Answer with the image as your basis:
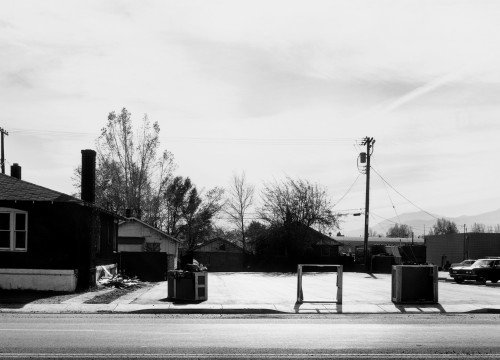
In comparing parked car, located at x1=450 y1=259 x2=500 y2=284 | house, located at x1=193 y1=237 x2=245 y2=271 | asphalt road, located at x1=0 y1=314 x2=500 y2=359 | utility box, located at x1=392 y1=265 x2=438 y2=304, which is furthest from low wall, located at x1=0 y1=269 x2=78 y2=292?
house, located at x1=193 y1=237 x2=245 y2=271

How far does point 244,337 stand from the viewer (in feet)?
40.9

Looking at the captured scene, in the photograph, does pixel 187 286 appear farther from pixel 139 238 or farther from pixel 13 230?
pixel 139 238

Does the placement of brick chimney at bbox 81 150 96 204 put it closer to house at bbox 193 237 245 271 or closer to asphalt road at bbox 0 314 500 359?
asphalt road at bbox 0 314 500 359

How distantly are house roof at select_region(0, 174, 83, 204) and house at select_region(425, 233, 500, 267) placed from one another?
4846cm

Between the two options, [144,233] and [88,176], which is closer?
[88,176]

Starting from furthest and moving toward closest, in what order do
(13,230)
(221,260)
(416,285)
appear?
(221,260)
(13,230)
(416,285)

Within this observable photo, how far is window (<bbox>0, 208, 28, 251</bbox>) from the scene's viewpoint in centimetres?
2473

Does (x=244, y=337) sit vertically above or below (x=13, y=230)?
below

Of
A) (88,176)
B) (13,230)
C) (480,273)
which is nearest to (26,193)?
(13,230)

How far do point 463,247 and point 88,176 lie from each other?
4784 centimetres

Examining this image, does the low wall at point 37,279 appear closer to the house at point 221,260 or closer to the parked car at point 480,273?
the parked car at point 480,273

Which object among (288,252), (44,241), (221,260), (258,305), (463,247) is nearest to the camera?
(258,305)

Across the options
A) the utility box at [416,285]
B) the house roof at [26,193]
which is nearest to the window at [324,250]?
the house roof at [26,193]

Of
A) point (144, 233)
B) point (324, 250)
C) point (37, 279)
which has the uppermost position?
point (144, 233)
